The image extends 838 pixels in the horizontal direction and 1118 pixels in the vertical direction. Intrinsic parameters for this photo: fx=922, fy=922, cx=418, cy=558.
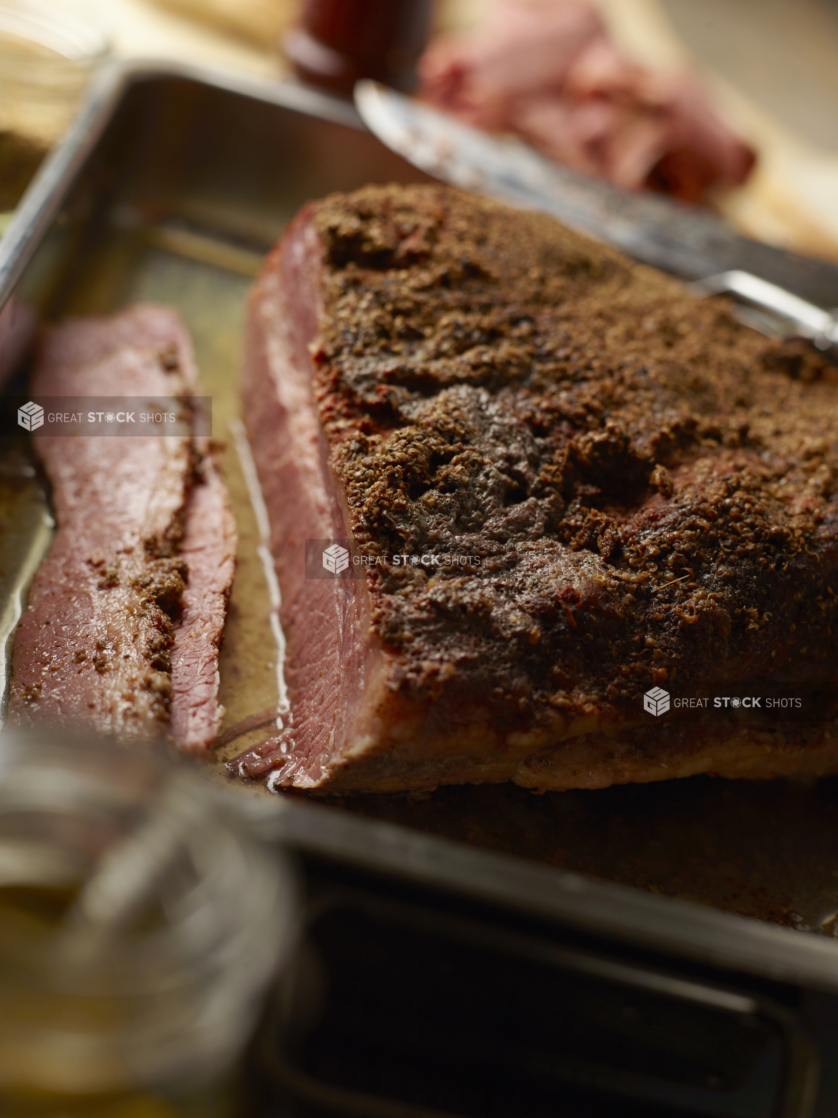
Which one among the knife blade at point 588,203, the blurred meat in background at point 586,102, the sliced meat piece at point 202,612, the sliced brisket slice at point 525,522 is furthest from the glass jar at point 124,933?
the blurred meat in background at point 586,102

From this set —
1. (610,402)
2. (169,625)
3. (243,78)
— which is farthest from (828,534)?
(243,78)

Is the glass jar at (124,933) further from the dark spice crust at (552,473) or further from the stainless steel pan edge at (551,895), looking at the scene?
the dark spice crust at (552,473)

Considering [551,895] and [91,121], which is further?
[91,121]

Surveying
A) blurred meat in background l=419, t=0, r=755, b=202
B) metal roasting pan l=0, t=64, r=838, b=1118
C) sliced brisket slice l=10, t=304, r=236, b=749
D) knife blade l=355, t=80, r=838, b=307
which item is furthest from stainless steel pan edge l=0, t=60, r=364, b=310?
blurred meat in background l=419, t=0, r=755, b=202

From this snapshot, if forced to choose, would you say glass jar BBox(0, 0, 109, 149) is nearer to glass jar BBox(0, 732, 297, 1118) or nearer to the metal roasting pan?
the metal roasting pan

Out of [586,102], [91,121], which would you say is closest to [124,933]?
[91,121]

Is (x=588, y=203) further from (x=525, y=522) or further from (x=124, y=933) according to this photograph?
(x=124, y=933)
